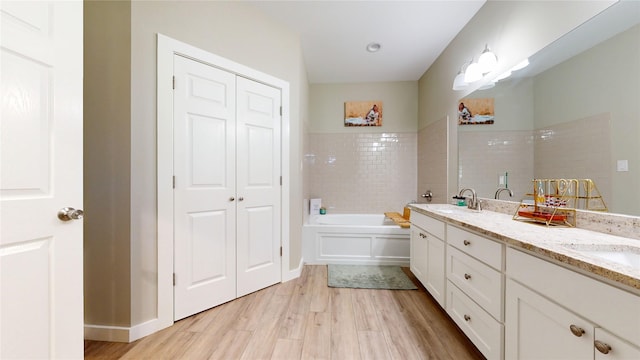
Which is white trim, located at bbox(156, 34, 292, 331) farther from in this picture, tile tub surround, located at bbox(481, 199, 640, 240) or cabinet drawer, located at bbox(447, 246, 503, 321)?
tile tub surround, located at bbox(481, 199, 640, 240)

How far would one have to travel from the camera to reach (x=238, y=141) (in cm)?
202

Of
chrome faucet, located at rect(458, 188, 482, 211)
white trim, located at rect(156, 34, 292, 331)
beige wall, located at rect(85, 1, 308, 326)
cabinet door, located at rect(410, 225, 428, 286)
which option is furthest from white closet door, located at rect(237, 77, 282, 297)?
chrome faucet, located at rect(458, 188, 482, 211)

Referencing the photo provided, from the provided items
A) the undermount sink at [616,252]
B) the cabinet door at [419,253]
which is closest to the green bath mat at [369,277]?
the cabinet door at [419,253]

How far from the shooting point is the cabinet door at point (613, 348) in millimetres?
621

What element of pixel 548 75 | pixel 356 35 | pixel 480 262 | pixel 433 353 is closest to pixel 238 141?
pixel 356 35

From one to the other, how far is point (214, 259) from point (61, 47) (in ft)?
5.04

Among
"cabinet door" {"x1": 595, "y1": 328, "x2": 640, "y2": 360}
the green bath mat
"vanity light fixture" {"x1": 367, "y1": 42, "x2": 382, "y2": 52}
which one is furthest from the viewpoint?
"vanity light fixture" {"x1": 367, "y1": 42, "x2": 382, "y2": 52}

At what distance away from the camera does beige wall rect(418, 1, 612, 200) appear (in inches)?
53.4

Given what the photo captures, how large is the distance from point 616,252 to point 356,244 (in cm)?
214

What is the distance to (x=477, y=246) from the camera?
1.27m

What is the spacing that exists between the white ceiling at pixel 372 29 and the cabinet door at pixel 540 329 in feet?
7.56

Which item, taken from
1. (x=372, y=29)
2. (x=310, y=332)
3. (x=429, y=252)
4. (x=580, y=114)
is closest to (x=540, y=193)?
(x=580, y=114)

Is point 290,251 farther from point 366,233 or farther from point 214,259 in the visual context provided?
point 366,233

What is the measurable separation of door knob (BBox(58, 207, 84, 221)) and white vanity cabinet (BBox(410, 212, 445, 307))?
205 cm
